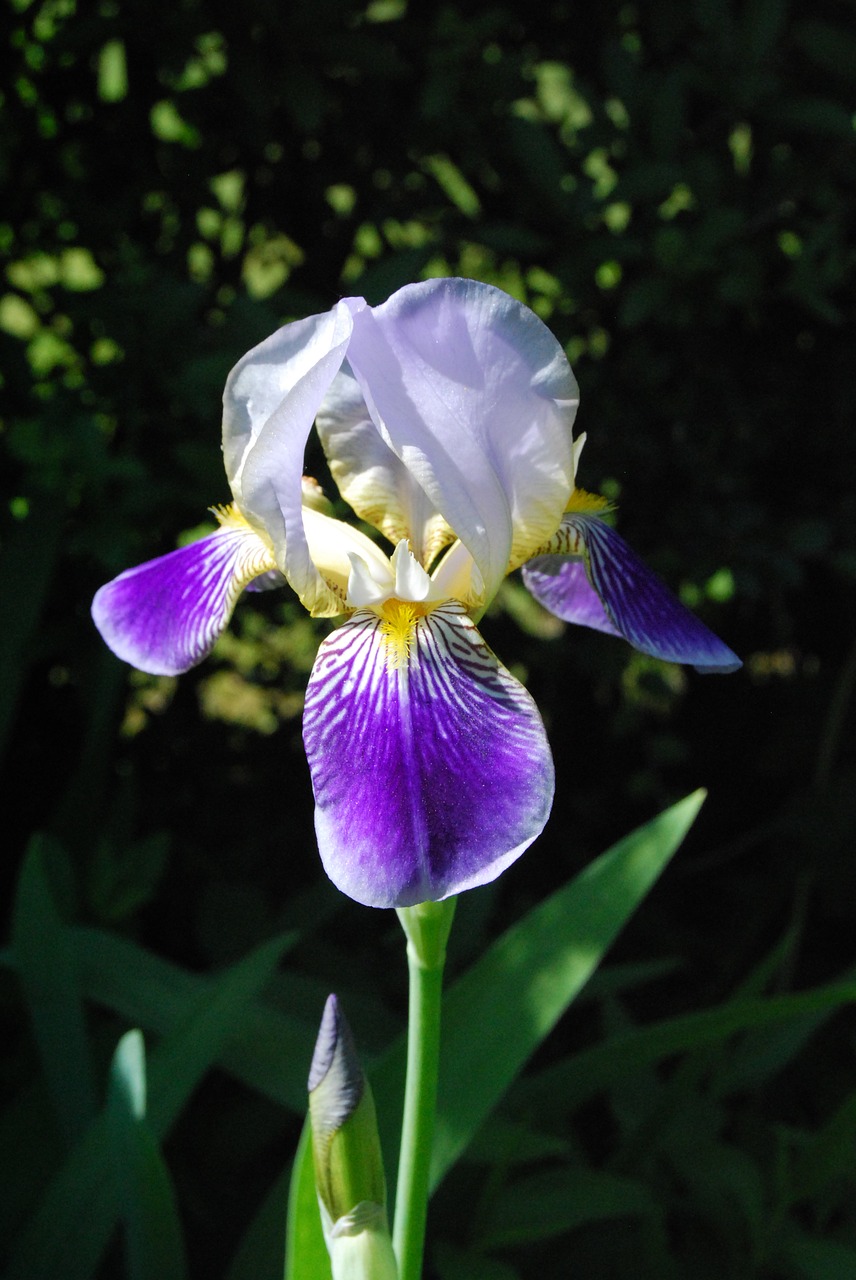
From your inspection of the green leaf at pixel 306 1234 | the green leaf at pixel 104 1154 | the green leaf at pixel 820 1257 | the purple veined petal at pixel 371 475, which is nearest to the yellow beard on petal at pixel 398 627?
the purple veined petal at pixel 371 475

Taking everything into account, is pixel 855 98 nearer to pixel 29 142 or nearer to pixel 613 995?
pixel 29 142

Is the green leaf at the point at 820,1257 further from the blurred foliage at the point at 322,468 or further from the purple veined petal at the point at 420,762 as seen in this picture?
the purple veined petal at the point at 420,762

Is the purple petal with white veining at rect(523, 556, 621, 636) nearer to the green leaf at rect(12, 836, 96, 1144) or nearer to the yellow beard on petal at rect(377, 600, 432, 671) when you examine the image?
the yellow beard on petal at rect(377, 600, 432, 671)

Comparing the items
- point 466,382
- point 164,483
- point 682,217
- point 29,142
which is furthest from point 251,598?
point 466,382

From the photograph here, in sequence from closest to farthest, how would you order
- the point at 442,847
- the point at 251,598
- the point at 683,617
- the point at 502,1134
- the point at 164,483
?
the point at 442,847 < the point at 683,617 < the point at 502,1134 < the point at 164,483 < the point at 251,598

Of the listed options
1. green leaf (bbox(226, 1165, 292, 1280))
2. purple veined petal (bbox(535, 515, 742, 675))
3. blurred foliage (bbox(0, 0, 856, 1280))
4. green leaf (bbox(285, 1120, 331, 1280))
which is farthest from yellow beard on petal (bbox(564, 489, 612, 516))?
green leaf (bbox(226, 1165, 292, 1280))
